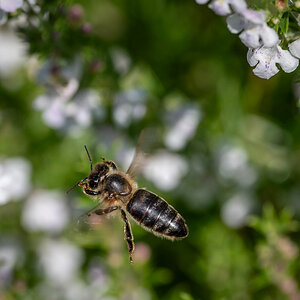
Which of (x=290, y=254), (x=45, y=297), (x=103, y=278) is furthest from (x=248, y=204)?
(x=45, y=297)

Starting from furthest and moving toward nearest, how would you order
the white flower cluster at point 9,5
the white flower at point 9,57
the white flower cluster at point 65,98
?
1. the white flower at point 9,57
2. the white flower cluster at point 65,98
3. the white flower cluster at point 9,5

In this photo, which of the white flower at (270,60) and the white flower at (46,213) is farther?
the white flower at (46,213)

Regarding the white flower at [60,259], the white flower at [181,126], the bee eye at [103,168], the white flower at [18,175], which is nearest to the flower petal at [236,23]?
the bee eye at [103,168]

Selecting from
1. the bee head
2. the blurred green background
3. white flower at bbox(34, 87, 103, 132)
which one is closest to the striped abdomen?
the bee head

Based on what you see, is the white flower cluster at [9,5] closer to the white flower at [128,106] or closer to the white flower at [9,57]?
the white flower at [128,106]

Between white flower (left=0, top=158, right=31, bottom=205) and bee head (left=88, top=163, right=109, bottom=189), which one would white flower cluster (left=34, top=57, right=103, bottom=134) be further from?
bee head (left=88, top=163, right=109, bottom=189)

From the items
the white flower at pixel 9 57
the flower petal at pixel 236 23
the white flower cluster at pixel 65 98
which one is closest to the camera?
the flower petal at pixel 236 23

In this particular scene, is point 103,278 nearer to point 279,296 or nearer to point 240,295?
point 240,295
